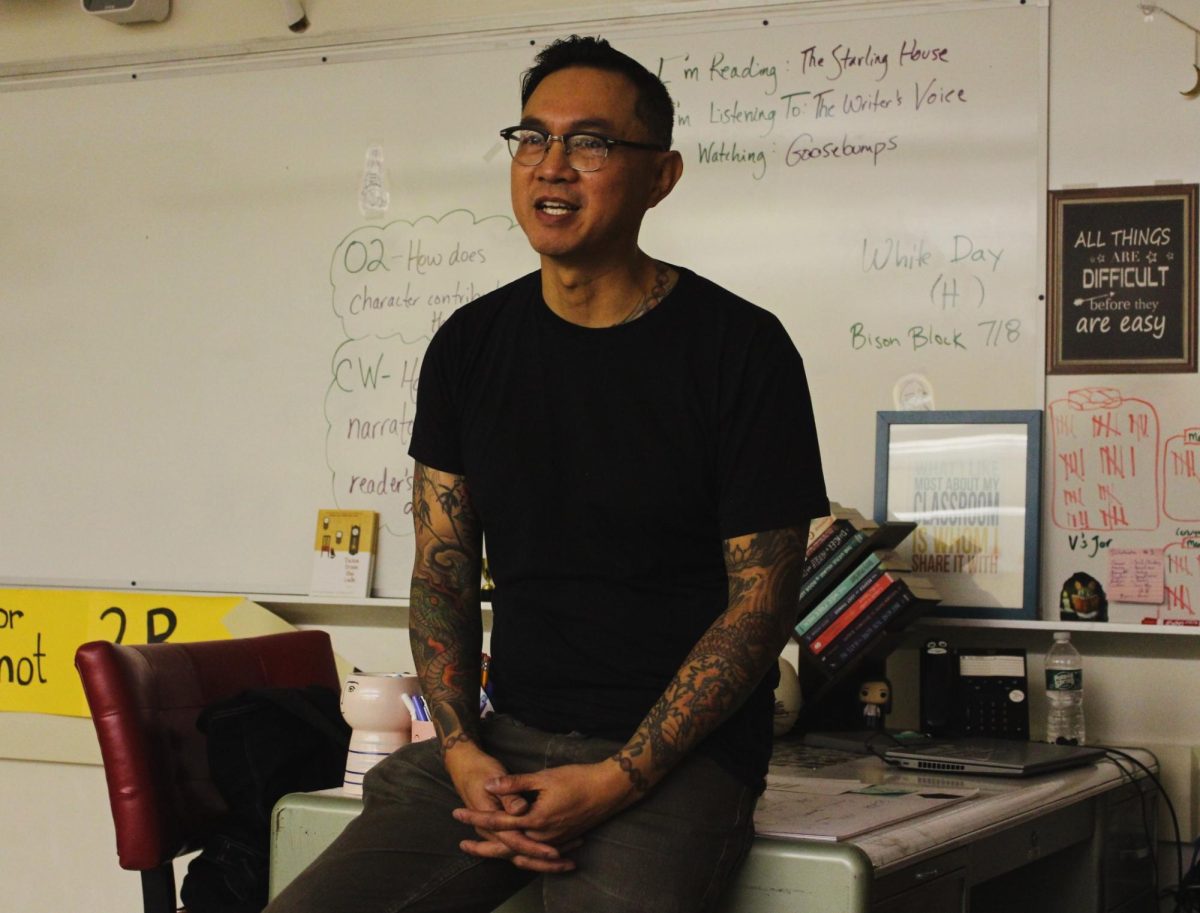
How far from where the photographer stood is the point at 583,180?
5.39 ft

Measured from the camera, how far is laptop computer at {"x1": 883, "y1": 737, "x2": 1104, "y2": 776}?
2211mm

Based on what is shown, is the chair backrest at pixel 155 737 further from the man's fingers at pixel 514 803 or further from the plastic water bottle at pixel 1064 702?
the plastic water bottle at pixel 1064 702

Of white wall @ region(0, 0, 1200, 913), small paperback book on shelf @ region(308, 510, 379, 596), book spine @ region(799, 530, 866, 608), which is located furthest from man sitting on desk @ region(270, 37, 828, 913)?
small paperback book on shelf @ region(308, 510, 379, 596)

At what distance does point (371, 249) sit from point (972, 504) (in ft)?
4.80

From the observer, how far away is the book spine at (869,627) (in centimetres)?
256

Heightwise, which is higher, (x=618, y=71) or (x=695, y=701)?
(x=618, y=71)

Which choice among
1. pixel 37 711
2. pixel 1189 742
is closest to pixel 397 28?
pixel 37 711

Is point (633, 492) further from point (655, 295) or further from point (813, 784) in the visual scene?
point (813, 784)

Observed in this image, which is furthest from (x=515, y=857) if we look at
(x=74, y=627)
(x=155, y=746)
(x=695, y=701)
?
(x=74, y=627)

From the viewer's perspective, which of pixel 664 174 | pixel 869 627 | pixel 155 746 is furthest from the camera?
pixel 869 627

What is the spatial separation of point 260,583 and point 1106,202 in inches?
78.9

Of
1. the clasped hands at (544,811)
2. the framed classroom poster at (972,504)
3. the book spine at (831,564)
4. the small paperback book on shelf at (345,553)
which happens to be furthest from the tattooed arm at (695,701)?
the small paperback book on shelf at (345,553)

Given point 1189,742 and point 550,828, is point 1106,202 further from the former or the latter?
point 550,828

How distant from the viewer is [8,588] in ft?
12.0
